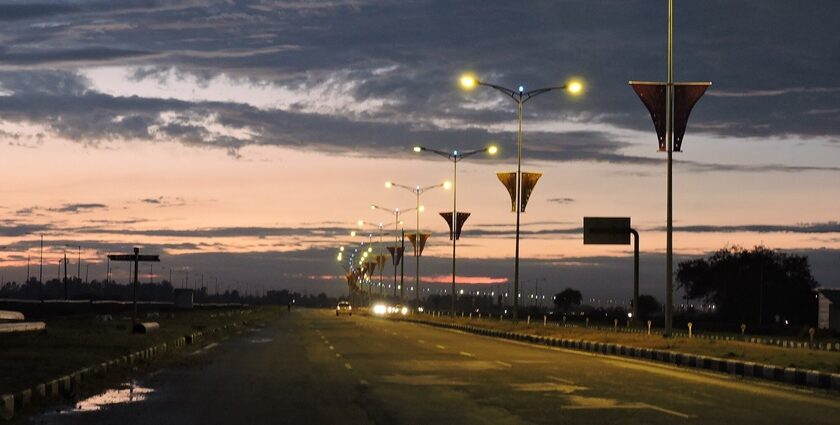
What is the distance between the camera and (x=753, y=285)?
4961 inches

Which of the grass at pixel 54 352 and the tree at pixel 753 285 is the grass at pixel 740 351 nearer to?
the grass at pixel 54 352

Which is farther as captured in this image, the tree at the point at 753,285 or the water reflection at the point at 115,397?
the tree at the point at 753,285

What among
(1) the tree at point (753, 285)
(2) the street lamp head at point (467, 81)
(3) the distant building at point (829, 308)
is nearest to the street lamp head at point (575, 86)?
(2) the street lamp head at point (467, 81)

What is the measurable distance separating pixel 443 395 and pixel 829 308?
83.6 m

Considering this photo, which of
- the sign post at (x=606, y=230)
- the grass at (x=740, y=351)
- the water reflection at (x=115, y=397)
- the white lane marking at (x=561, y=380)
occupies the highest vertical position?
the sign post at (x=606, y=230)

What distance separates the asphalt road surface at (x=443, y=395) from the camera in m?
17.1

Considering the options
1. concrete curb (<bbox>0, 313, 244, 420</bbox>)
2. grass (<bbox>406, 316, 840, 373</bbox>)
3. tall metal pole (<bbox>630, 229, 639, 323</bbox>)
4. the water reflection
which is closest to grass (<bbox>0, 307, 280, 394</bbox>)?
concrete curb (<bbox>0, 313, 244, 420</bbox>)

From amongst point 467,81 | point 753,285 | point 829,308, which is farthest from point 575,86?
point 753,285

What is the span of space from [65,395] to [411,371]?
29.8 ft

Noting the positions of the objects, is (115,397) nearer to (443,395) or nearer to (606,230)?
(443,395)

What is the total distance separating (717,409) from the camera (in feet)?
60.3

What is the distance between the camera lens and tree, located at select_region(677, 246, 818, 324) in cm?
12431

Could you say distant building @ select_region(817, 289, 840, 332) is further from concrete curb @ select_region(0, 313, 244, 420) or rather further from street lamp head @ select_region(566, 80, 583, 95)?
concrete curb @ select_region(0, 313, 244, 420)

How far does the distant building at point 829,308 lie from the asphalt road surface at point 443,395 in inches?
2709
